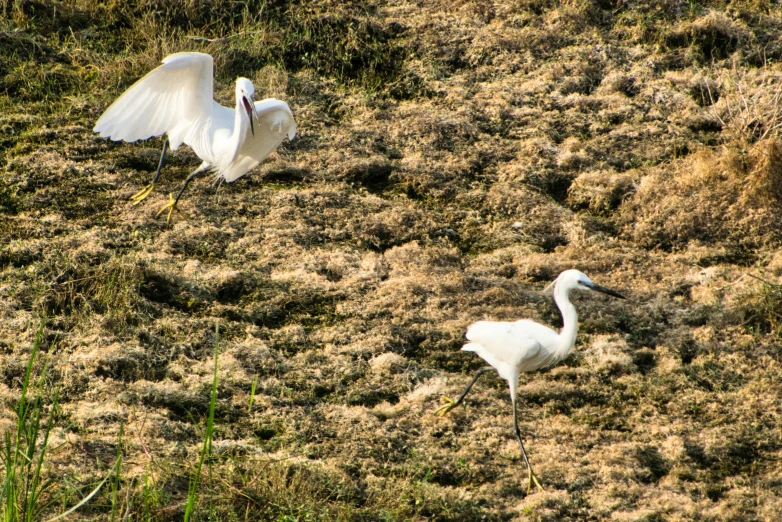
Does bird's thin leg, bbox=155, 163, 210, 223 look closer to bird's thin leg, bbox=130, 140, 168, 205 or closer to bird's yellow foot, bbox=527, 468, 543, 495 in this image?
bird's thin leg, bbox=130, 140, 168, 205

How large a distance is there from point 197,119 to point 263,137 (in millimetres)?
410

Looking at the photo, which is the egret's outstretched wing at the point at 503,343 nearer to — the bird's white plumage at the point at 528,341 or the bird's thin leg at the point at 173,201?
the bird's white plumage at the point at 528,341

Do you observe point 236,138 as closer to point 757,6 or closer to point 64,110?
point 64,110

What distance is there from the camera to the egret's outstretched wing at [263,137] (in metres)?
4.48

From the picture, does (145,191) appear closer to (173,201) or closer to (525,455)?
(173,201)

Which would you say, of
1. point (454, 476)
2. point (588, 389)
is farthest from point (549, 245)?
point (454, 476)

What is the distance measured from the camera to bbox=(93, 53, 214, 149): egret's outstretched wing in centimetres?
451

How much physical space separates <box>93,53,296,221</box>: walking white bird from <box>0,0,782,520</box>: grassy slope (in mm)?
326

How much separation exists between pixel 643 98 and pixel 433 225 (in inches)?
81.4

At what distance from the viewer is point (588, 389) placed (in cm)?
363

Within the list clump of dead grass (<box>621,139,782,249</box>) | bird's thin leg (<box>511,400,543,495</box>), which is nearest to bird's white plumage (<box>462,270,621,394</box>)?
bird's thin leg (<box>511,400,543,495</box>)

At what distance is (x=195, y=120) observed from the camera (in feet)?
15.5

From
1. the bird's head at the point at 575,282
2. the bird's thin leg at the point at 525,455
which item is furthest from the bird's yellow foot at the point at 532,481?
the bird's head at the point at 575,282

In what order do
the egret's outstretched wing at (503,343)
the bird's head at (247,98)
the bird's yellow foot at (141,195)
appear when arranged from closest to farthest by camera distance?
the egret's outstretched wing at (503,343) < the bird's head at (247,98) < the bird's yellow foot at (141,195)
